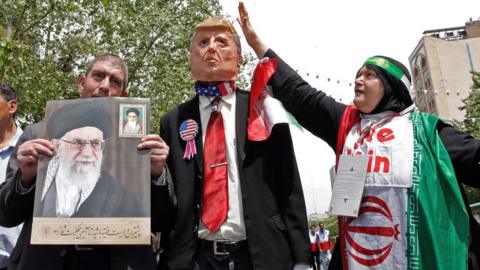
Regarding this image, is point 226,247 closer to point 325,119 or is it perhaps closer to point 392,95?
point 325,119

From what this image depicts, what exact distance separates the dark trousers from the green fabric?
89cm

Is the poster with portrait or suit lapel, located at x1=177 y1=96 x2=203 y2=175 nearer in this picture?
the poster with portrait

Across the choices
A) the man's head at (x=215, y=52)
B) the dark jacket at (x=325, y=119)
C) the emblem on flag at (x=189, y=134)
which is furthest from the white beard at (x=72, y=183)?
the dark jacket at (x=325, y=119)

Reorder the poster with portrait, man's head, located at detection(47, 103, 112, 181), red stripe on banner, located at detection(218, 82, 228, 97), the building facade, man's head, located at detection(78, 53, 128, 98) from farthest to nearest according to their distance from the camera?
1. the building facade
2. red stripe on banner, located at detection(218, 82, 228, 97)
3. man's head, located at detection(78, 53, 128, 98)
4. man's head, located at detection(47, 103, 112, 181)
5. the poster with portrait

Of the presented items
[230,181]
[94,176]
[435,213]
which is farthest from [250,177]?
[435,213]

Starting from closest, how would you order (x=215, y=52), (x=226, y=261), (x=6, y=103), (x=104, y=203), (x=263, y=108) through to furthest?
1. (x=104, y=203)
2. (x=226, y=261)
3. (x=263, y=108)
4. (x=215, y=52)
5. (x=6, y=103)

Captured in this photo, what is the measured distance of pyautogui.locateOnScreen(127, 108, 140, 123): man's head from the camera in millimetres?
2132

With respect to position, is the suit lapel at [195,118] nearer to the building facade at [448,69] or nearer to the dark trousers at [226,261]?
the dark trousers at [226,261]

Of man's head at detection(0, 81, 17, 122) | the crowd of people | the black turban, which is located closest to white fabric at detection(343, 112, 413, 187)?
the crowd of people

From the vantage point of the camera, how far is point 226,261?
7.42 ft

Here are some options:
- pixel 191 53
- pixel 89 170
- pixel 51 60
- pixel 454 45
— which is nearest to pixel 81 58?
pixel 51 60

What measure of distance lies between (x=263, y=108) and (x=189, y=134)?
17.5 inches

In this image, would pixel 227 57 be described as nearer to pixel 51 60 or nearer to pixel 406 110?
pixel 406 110

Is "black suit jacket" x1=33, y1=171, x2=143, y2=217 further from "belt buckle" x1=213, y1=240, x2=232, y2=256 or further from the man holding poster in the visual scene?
"belt buckle" x1=213, y1=240, x2=232, y2=256
